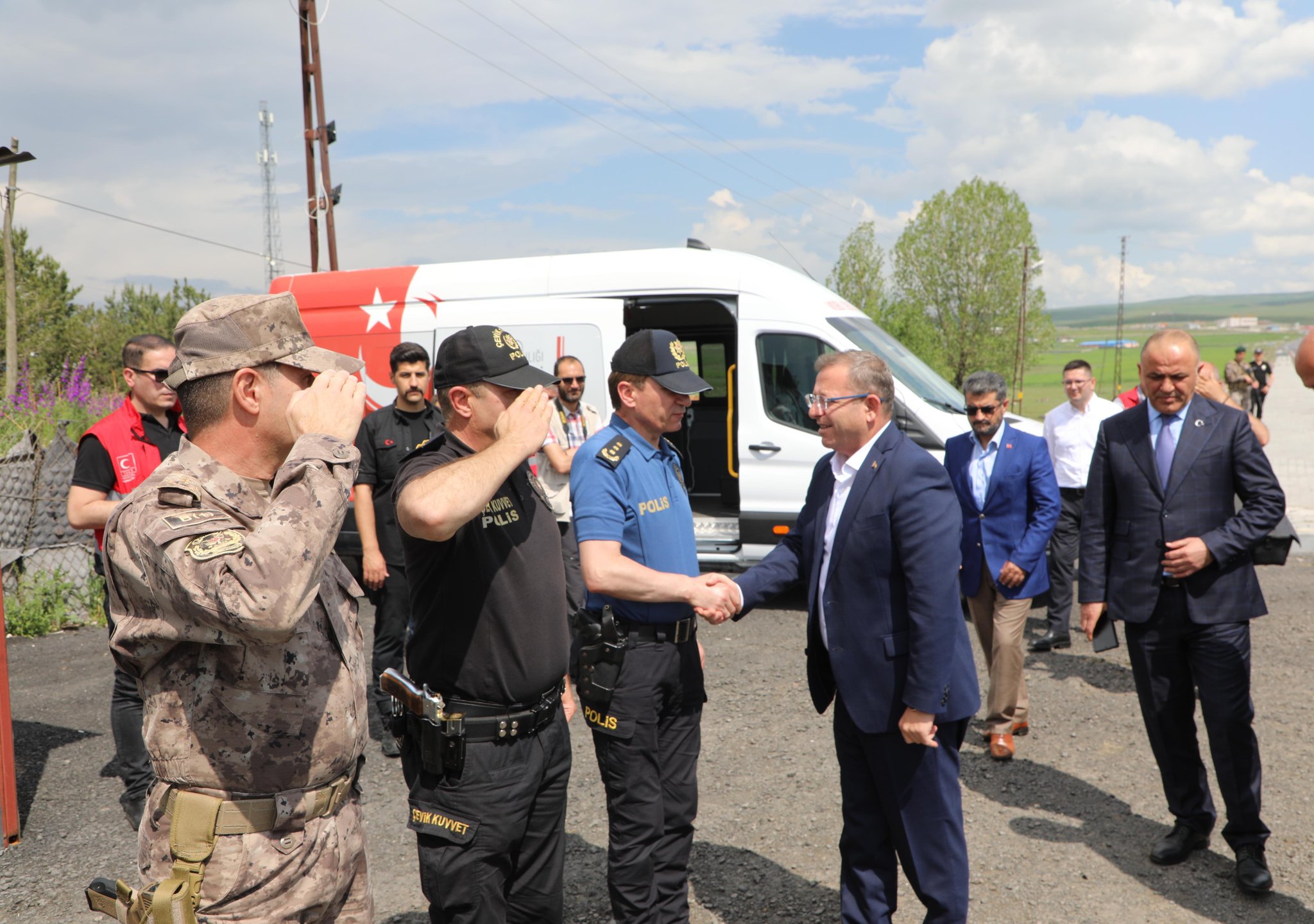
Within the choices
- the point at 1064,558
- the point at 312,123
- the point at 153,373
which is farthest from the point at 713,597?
the point at 312,123

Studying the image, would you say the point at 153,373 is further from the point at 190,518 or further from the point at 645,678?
the point at 190,518

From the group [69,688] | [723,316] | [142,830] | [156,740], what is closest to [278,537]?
[156,740]

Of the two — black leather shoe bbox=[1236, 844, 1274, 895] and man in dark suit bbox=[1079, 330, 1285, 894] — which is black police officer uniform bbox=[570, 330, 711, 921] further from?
black leather shoe bbox=[1236, 844, 1274, 895]

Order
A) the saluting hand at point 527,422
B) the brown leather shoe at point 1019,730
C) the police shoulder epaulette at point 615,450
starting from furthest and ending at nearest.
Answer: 1. the brown leather shoe at point 1019,730
2. the police shoulder epaulette at point 615,450
3. the saluting hand at point 527,422

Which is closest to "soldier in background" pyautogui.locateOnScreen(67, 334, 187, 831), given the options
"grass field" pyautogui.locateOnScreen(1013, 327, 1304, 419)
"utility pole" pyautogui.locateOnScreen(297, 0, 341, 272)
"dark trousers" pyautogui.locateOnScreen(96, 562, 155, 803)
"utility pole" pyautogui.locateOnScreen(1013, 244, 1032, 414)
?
"dark trousers" pyautogui.locateOnScreen(96, 562, 155, 803)

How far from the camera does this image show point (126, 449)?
4043 mm

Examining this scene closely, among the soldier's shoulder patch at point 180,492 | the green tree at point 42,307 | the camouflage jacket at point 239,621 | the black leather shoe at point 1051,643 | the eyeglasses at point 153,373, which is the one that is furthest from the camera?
the green tree at point 42,307

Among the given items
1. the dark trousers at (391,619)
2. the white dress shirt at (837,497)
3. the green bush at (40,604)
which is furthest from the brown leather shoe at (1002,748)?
the green bush at (40,604)

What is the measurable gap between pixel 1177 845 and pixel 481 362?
3491 mm

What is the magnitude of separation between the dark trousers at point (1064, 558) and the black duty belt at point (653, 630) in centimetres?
454

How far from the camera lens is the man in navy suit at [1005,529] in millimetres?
4844

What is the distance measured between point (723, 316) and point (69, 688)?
680 cm

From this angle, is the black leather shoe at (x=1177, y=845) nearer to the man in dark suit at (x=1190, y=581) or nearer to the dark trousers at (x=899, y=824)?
the man in dark suit at (x=1190, y=581)

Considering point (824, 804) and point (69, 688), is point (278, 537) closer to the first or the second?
point (824, 804)
